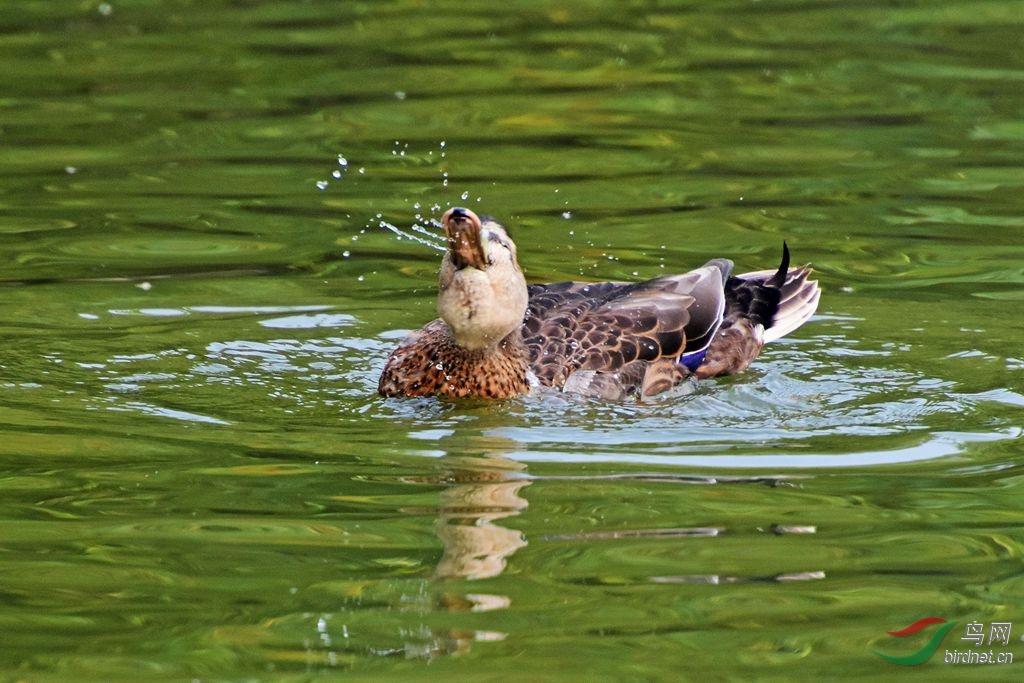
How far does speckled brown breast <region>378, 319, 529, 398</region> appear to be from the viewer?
875cm

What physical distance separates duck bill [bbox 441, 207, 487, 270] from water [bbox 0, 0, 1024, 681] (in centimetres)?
70

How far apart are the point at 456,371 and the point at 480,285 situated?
1.54ft

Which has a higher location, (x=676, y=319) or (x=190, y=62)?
(x=190, y=62)

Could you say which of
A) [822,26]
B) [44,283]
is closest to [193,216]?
[44,283]

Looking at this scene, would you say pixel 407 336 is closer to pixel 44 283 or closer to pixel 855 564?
pixel 44 283

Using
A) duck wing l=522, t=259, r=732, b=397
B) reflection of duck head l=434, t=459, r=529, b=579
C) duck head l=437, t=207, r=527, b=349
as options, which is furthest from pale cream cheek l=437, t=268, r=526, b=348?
reflection of duck head l=434, t=459, r=529, b=579

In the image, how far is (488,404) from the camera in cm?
870

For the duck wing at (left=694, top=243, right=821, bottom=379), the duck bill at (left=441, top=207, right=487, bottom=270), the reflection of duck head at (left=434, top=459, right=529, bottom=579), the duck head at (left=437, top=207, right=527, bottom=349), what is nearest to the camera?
the reflection of duck head at (left=434, top=459, right=529, bottom=579)

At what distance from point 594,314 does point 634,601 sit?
330cm

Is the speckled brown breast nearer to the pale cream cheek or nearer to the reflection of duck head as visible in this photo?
the pale cream cheek

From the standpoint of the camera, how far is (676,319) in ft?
30.1

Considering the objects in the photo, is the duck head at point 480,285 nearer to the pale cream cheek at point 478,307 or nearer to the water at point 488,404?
the pale cream cheek at point 478,307

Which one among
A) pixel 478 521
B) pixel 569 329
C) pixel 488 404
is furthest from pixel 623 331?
pixel 478 521

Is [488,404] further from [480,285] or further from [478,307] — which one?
[480,285]
